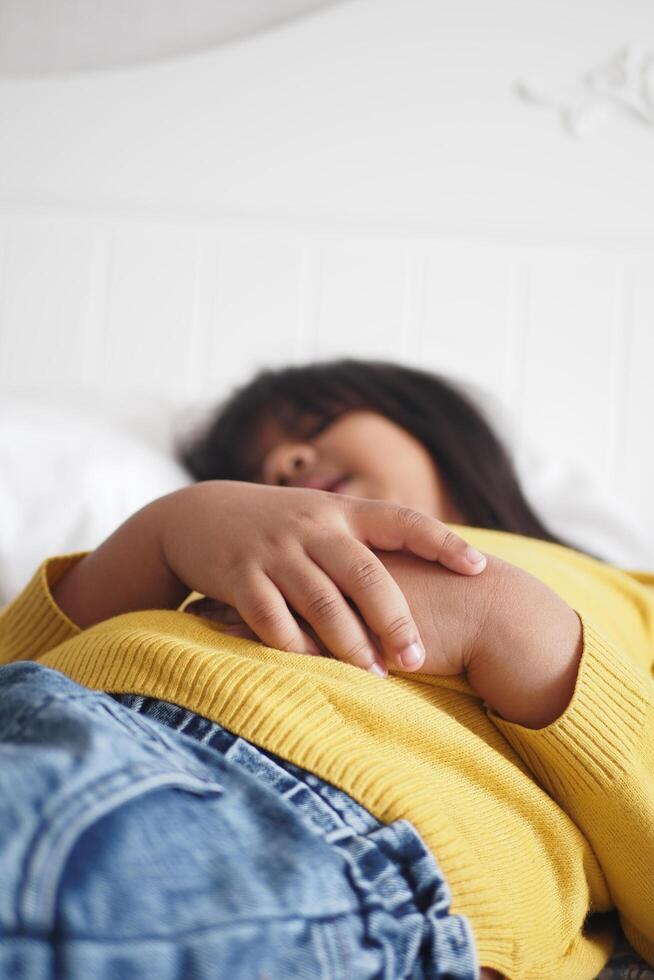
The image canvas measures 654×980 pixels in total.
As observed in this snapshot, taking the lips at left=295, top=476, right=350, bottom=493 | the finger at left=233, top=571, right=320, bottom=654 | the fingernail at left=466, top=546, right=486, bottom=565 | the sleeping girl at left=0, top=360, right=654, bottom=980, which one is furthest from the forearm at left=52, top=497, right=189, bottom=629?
the lips at left=295, top=476, right=350, bottom=493

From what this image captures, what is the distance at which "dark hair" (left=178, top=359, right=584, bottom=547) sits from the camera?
115 centimetres

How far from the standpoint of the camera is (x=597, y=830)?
0.54 m

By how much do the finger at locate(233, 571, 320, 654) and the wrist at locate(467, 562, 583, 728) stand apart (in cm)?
11

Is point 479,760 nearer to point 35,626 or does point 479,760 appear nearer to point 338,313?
point 35,626

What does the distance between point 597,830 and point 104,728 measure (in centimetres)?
32

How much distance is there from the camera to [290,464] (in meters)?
1.03

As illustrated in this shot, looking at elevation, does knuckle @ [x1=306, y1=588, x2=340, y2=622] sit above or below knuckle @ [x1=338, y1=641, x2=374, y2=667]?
above

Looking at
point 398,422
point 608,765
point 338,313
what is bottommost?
point 608,765

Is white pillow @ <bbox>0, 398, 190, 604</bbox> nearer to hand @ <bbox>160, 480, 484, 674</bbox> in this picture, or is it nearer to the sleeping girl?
the sleeping girl

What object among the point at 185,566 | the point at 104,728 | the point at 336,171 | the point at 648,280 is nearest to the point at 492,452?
the point at 648,280

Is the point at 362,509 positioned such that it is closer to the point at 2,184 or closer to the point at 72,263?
the point at 72,263

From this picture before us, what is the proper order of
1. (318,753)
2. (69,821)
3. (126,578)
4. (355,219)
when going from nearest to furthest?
1. (69,821)
2. (318,753)
3. (126,578)
4. (355,219)

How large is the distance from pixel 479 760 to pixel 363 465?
537mm

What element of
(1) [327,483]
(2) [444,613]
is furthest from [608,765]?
(1) [327,483]
